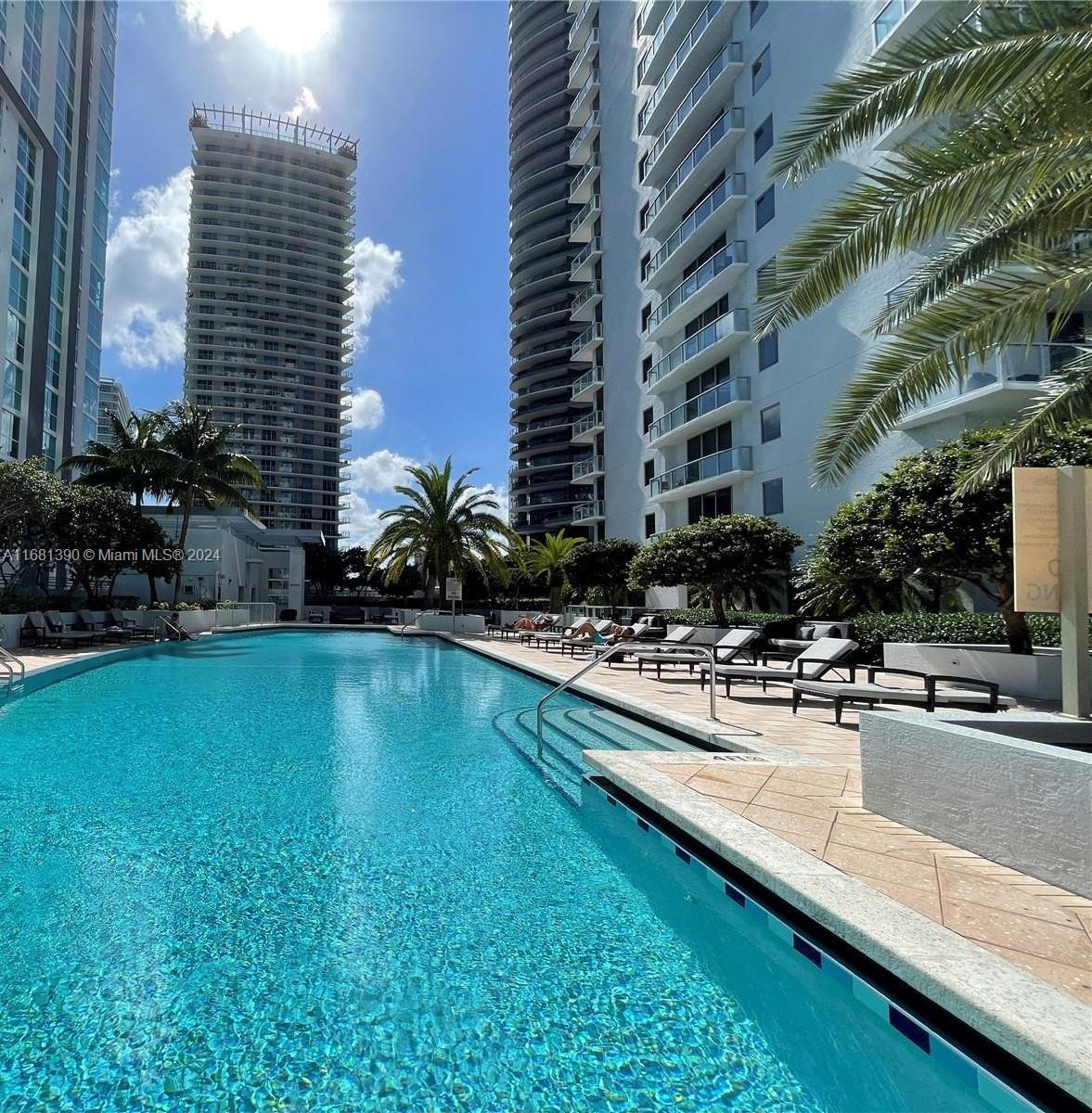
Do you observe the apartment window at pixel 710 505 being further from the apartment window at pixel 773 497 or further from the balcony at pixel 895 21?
the balcony at pixel 895 21

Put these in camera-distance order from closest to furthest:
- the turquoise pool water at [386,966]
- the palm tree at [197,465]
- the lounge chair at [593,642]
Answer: the turquoise pool water at [386,966] < the lounge chair at [593,642] < the palm tree at [197,465]

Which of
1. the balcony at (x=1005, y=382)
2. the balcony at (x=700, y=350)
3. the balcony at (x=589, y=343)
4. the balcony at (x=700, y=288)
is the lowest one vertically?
the balcony at (x=1005, y=382)

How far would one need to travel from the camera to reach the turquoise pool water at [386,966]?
2523 millimetres

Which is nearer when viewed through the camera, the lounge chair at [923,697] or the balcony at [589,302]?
the lounge chair at [923,697]

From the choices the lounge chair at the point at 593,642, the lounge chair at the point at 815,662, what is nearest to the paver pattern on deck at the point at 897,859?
the lounge chair at the point at 815,662

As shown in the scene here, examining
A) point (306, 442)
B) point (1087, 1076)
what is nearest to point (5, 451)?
point (1087, 1076)

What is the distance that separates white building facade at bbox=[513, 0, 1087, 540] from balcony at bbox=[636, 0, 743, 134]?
89mm

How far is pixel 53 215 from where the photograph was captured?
37.5m

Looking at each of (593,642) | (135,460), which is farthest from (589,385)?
(593,642)

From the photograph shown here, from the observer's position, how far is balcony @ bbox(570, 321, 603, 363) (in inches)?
1720

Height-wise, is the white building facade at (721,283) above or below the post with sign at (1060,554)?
above

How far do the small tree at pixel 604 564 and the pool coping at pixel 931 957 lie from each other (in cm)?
2678

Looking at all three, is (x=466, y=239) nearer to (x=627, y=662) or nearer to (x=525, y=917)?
(x=627, y=662)

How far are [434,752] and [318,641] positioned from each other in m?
21.0
